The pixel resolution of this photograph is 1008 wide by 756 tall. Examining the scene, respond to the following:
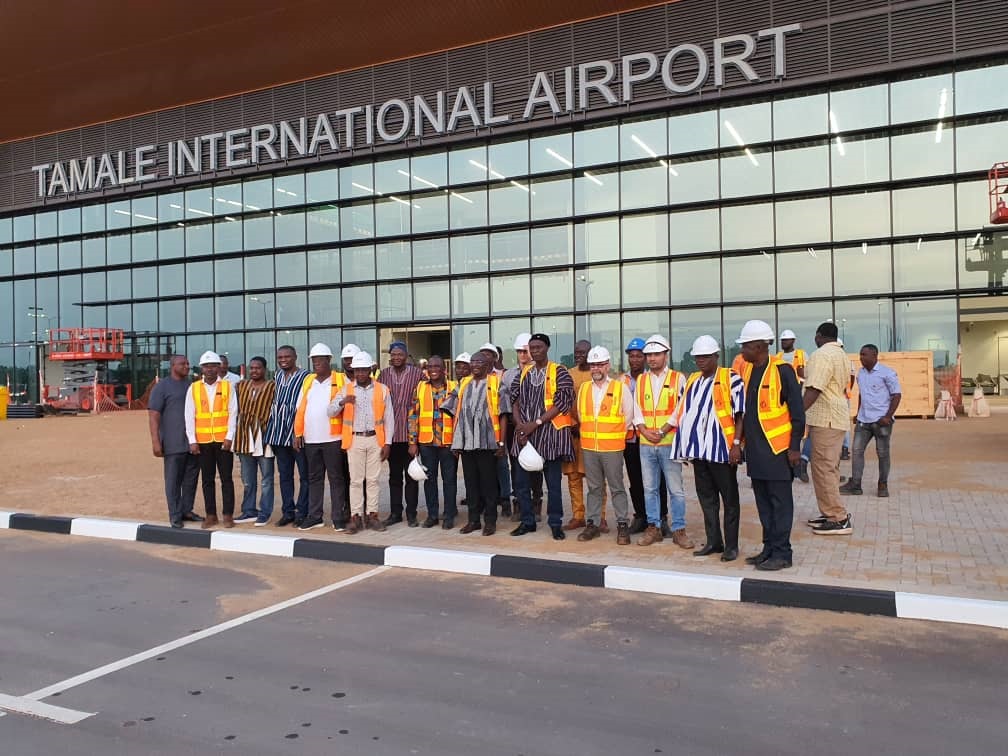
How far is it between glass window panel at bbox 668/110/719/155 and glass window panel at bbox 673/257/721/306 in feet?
9.53

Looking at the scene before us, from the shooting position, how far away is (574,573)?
5.92 m

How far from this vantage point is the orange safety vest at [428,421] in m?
7.69

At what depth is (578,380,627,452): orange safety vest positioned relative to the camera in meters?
6.89

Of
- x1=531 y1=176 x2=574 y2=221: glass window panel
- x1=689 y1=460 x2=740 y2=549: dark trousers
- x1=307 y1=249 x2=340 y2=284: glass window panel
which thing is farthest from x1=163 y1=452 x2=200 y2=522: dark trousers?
x1=307 y1=249 x2=340 y2=284: glass window panel

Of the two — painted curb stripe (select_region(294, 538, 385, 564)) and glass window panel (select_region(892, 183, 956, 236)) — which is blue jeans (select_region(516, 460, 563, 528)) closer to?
painted curb stripe (select_region(294, 538, 385, 564))

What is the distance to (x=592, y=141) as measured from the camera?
68.9ft

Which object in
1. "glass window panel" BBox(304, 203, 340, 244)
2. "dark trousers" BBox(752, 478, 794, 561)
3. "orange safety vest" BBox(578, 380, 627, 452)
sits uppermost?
"glass window panel" BBox(304, 203, 340, 244)

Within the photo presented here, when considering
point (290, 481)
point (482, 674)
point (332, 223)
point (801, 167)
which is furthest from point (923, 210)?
point (482, 674)

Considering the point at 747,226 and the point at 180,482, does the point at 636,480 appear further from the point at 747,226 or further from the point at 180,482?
the point at 747,226

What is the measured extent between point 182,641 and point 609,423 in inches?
151

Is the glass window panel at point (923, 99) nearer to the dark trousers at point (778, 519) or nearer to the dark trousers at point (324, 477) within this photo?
the dark trousers at point (778, 519)

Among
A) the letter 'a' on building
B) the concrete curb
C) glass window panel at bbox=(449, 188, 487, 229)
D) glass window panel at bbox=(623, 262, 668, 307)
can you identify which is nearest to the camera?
the concrete curb

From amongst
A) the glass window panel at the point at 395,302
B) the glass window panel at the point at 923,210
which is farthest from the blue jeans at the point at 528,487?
the glass window panel at the point at 395,302

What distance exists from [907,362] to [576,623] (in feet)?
55.2
